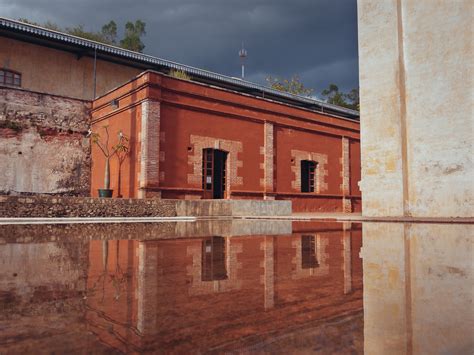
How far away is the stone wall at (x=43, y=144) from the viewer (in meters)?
14.4

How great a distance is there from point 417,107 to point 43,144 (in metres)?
13.2

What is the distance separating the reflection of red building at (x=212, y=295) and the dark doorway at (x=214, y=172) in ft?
34.5

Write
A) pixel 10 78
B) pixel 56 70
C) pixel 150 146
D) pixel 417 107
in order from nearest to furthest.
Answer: pixel 417 107 < pixel 150 146 < pixel 10 78 < pixel 56 70

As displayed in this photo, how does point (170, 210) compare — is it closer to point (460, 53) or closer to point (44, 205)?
point (44, 205)

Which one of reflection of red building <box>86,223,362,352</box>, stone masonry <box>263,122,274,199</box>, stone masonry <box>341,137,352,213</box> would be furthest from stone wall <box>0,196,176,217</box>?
stone masonry <box>341,137,352,213</box>

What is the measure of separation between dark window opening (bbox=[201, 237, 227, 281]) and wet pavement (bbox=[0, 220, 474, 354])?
1cm

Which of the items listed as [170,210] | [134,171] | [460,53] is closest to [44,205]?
[170,210]

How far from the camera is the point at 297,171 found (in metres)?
17.1

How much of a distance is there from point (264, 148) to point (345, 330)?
14728 millimetres

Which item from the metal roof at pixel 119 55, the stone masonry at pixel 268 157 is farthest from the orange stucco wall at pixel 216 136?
the metal roof at pixel 119 55

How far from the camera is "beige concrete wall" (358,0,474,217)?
8.15 m

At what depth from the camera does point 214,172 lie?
14.7 m

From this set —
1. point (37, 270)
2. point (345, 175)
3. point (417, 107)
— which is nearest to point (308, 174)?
point (345, 175)

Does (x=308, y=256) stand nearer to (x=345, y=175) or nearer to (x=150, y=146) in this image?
(x=150, y=146)
